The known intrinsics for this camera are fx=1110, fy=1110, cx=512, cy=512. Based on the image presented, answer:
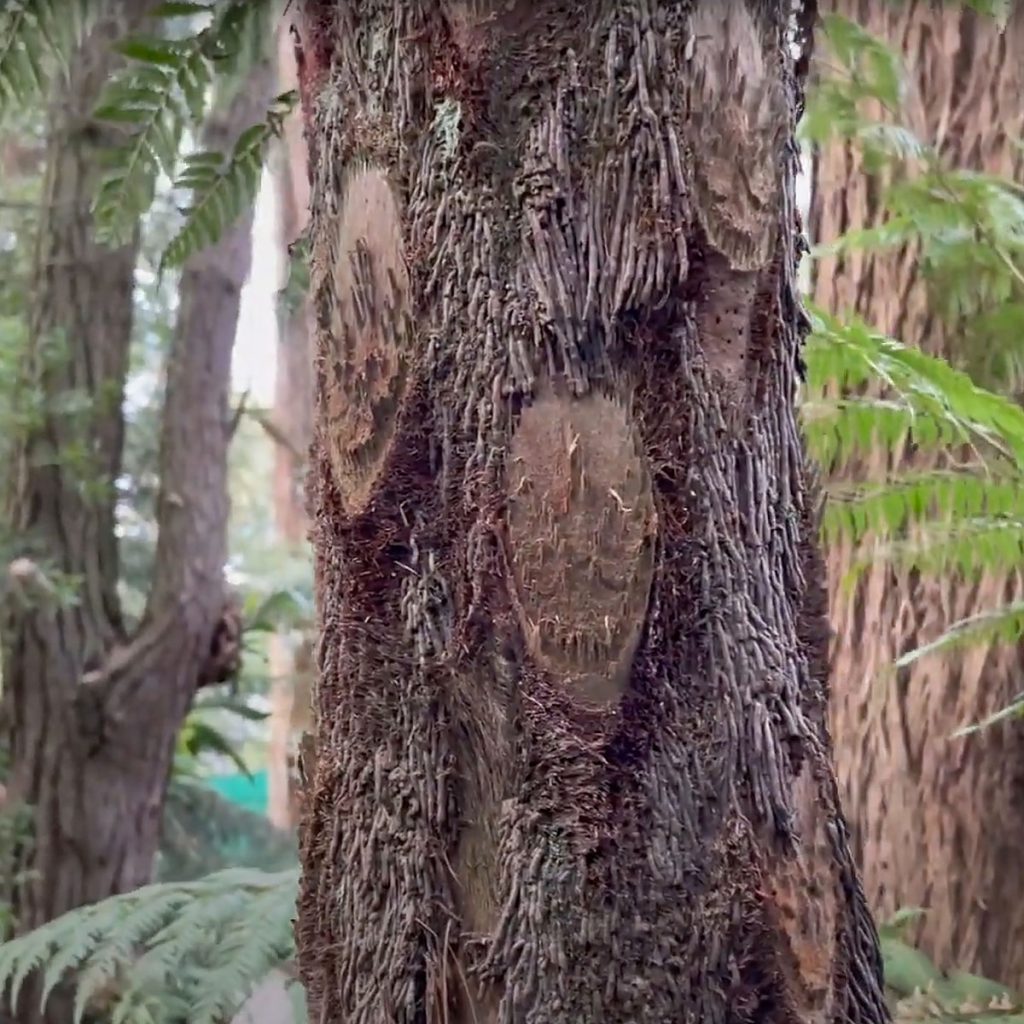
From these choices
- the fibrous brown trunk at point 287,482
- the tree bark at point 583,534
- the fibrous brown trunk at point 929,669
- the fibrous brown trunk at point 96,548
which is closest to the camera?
the tree bark at point 583,534

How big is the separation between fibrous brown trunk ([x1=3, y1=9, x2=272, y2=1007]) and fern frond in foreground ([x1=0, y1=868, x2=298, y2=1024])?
0.80 m

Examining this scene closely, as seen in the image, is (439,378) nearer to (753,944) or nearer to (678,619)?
(678,619)

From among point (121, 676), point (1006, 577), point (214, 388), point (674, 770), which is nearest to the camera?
point (674, 770)

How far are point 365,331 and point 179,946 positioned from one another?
905 millimetres

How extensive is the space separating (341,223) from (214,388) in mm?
1839

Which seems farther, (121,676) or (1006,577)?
(121,676)

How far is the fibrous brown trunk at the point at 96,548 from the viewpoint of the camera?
2.21m

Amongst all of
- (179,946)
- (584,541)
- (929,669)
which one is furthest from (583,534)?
(929,669)

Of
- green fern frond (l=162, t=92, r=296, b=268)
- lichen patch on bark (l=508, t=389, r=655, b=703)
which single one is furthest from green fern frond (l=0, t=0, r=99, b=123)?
lichen patch on bark (l=508, t=389, r=655, b=703)

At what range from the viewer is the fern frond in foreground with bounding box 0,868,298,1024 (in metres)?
1.25

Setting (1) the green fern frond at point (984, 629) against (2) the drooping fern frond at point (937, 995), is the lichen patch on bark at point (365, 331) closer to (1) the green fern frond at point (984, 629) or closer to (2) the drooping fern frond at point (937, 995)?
(1) the green fern frond at point (984, 629)

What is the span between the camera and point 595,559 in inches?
25.4

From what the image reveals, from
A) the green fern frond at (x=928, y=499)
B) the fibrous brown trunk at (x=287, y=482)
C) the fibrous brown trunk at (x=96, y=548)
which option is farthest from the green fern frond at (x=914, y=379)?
the fibrous brown trunk at (x=287, y=482)

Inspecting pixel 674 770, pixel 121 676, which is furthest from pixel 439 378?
pixel 121 676
